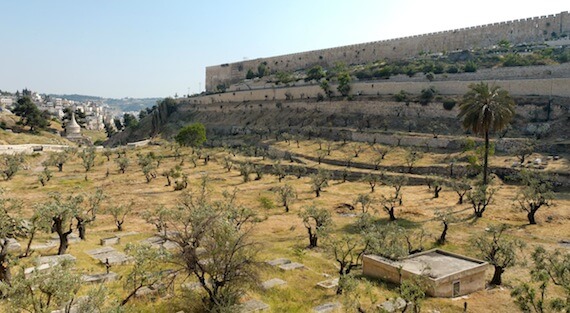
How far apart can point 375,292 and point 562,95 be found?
39.0 metres

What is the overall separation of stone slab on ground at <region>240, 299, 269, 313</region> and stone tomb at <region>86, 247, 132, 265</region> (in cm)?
527

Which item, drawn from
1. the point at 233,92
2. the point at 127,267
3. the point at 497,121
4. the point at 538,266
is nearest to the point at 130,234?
the point at 127,267

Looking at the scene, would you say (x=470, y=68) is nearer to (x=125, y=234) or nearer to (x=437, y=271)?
(x=437, y=271)

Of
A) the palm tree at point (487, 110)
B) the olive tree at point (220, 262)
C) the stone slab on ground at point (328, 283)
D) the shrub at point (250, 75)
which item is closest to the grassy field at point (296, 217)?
the stone slab on ground at point (328, 283)

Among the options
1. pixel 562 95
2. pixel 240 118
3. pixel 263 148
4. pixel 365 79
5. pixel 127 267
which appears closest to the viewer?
pixel 127 267

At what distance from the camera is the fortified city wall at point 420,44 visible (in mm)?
68062

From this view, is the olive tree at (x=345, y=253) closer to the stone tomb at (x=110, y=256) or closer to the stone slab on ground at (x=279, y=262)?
the stone slab on ground at (x=279, y=262)

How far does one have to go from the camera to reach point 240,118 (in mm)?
69938

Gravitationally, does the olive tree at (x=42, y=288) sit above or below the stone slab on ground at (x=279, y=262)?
above

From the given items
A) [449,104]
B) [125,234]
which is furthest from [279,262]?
[449,104]

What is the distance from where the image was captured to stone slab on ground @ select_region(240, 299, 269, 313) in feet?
38.0

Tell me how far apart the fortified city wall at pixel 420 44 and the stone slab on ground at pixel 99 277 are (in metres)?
72.7

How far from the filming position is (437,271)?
1434cm

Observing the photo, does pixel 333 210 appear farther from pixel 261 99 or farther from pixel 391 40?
pixel 391 40
